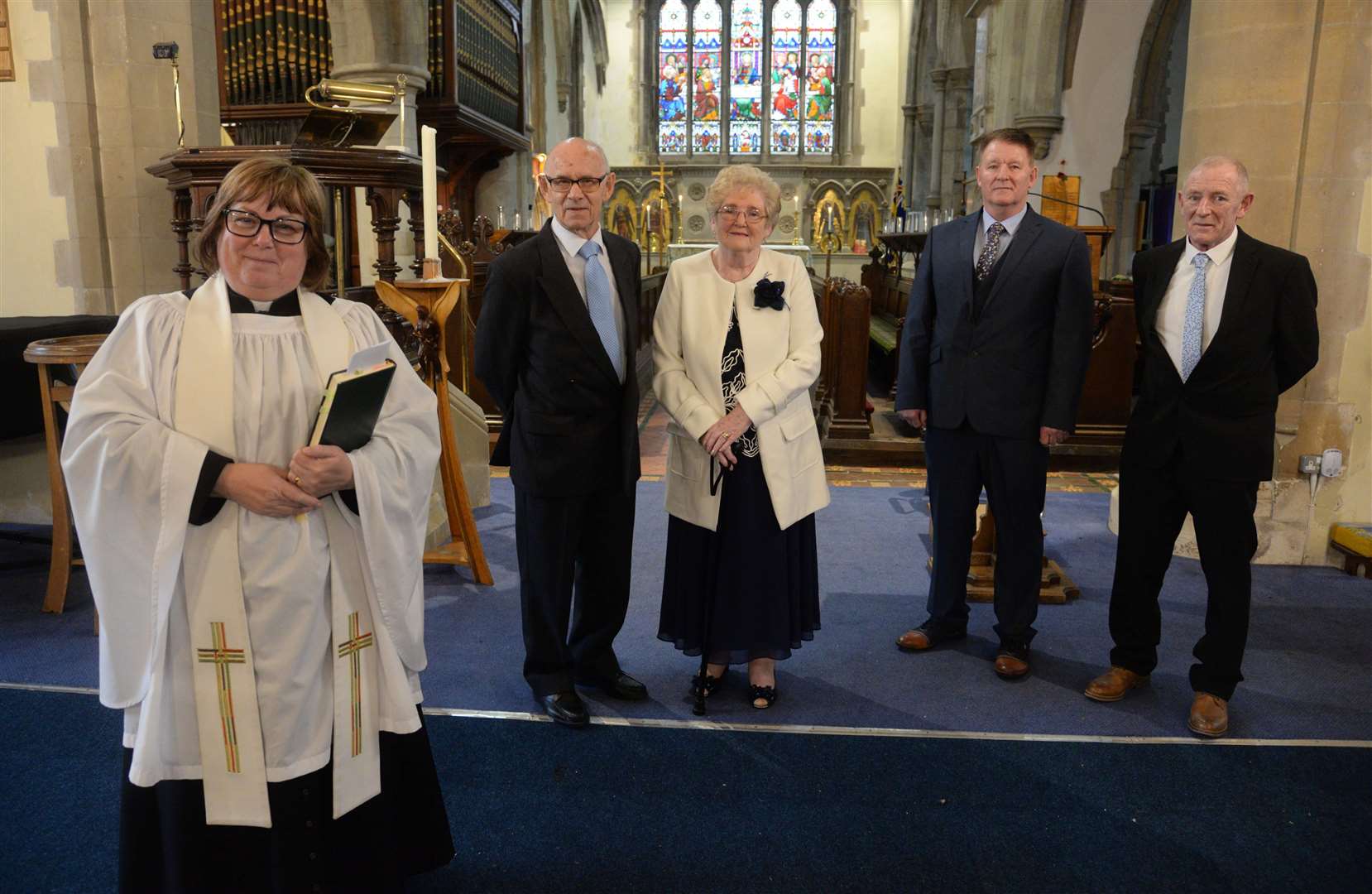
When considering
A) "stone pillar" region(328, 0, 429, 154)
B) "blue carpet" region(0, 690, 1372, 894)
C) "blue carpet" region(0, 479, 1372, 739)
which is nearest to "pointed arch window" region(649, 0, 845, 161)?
"stone pillar" region(328, 0, 429, 154)

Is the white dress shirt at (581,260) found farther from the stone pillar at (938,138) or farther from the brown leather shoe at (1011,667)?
the stone pillar at (938,138)

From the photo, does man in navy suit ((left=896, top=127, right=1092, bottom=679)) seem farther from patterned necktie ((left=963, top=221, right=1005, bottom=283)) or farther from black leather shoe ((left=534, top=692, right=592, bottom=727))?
black leather shoe ((left=534, top=692, right=592, bottom=727))

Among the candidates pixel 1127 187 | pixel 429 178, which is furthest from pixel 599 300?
pixel 1127 187

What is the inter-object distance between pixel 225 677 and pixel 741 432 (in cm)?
140

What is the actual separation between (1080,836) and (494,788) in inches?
52.6

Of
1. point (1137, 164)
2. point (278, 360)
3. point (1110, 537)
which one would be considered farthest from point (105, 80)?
point (1137, 164)

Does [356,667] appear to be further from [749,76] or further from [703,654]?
[749,76]

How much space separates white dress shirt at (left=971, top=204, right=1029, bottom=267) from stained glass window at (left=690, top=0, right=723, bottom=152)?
16416 millimetres

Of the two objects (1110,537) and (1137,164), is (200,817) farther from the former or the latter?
(1137,164)

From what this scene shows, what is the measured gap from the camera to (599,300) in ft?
A: 8.56

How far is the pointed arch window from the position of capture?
18.5 m

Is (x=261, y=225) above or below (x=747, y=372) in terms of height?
above

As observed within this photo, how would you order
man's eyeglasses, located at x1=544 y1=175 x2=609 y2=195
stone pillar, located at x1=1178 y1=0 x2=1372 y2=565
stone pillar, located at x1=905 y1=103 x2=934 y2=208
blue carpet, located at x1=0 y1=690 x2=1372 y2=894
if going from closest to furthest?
blue carpet, located at x1=0 y1=690 x2=1372 y2=894 → man's eyeglasses, located at x1=544 y1=175 x2=609 y2=195 → stone pillar, located at x1=1178 y1=0 x2=1372 y2=565 → stone pillar, located at x1=905 y1=103 x2=934 y2=208

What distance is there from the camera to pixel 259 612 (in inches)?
65.5
